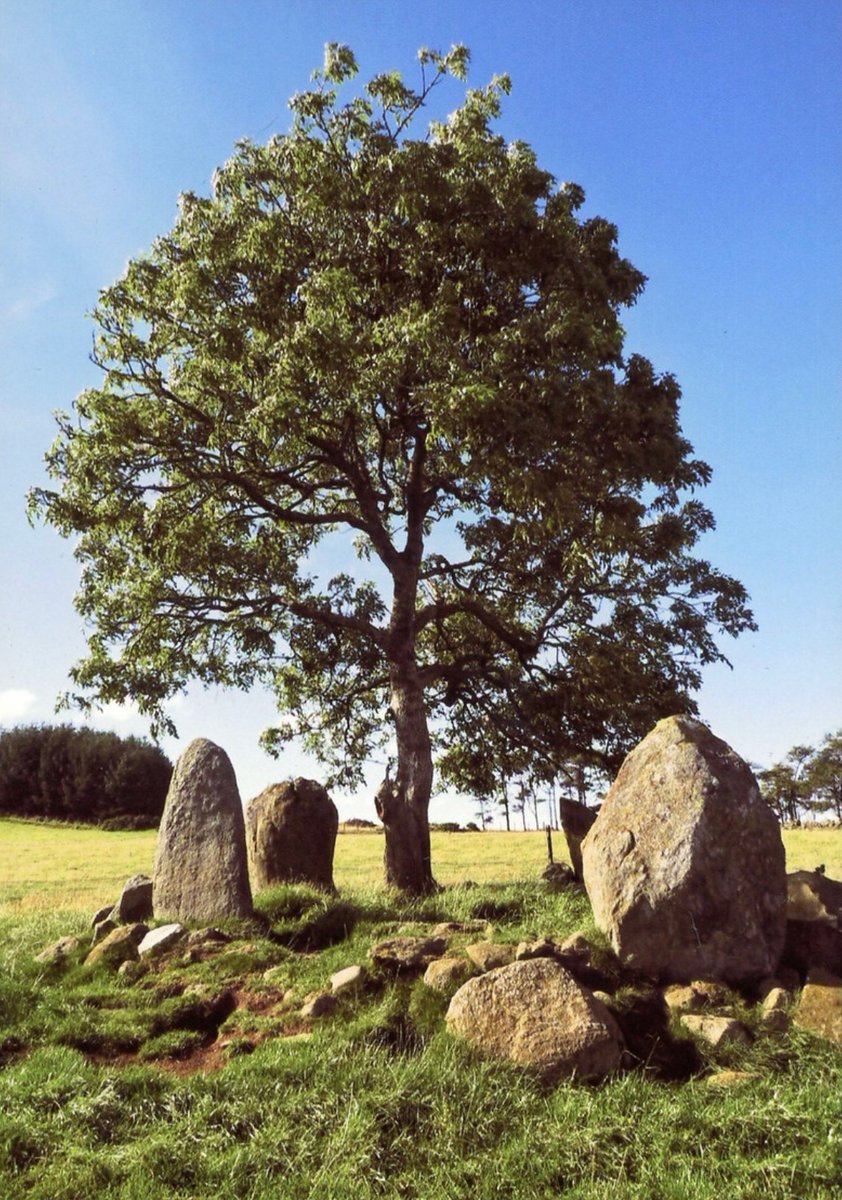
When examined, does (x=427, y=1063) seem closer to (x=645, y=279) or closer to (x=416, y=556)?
(x=416, y=556)

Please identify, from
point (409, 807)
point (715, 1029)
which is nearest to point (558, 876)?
point (409, 807)

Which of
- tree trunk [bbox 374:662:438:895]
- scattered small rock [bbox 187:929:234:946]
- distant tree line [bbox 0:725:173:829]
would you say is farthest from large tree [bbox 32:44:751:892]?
distant tree line [bbox 0:725:173:829]

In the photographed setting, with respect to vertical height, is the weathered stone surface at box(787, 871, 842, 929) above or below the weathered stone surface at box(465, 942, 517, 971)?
above

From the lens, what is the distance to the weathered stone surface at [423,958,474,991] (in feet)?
37.9

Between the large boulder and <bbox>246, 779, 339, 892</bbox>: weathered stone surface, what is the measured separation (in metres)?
7.26

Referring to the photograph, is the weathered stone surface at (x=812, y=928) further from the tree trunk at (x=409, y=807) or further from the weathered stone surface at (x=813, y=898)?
the tree trunk at (x=409, y=807)

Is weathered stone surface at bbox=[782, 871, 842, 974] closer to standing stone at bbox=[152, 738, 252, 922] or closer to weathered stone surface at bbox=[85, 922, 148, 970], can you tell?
standing stone at bbox=[152, 738, 252, 922]

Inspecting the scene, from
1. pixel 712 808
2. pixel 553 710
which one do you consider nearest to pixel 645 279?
pixel 553 710

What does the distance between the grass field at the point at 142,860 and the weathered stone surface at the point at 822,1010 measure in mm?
9991

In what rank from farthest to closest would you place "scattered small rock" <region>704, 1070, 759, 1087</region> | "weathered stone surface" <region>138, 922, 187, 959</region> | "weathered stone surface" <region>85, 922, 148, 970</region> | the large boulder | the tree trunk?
the tree trunk, "weathered stone surface" <region>85, 922, 148, 970</region>, "weathered stone surface" <region>138, 922, 187, 959</region>, the large boulder, "scattered small rock" <region>704, 1070, 759, 1087</region>

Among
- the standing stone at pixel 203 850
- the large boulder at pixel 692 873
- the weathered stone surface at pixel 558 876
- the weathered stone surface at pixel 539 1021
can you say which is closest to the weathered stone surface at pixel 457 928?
the large boulder at pixel 692 873

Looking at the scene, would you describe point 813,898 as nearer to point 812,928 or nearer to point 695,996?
point 812,928

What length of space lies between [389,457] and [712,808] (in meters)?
13.8

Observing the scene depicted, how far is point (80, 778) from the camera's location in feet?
253
